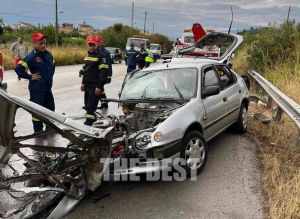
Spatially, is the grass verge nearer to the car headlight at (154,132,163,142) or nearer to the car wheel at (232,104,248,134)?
the car wheel at (232,104,248,134)

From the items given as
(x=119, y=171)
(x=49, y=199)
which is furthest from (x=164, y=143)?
(x=49, y=199)

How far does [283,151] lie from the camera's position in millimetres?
6152

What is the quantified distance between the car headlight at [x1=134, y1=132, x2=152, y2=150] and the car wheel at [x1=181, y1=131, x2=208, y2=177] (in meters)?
0.51

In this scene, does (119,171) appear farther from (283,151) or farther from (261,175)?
(283,151)

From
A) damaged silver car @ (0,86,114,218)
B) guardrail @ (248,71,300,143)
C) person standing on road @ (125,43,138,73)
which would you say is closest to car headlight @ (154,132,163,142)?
damaged silver car @ (0,86,114,218)

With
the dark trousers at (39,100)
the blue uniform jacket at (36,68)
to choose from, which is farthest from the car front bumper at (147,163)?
the blue uniform jacket at (36,68)

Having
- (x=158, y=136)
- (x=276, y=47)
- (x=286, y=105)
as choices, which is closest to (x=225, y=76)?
(x=286, y=105)

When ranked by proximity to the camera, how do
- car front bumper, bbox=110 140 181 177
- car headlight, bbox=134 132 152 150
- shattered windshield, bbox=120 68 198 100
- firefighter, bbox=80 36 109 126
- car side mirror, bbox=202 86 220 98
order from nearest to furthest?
car front bumper, bbox=110 140 181 177, car headlight, bbox=134 132 152 150, car side mirror, bbox=202 86 220 98, shattered windshield, bbox=120 68 198 100, firefighter, bbox=80 36 109 126

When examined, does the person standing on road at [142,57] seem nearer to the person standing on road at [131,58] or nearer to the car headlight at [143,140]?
the person standing on road at [131,58]

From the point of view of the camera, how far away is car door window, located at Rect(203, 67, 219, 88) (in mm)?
6245

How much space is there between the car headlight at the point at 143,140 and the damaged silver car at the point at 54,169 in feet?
1.50

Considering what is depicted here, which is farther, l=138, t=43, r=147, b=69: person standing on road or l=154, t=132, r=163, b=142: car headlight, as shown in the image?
l=138, t=43, r=147, b=69: person standing on road

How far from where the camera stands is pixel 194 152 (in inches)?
204

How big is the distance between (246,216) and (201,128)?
1.62m
